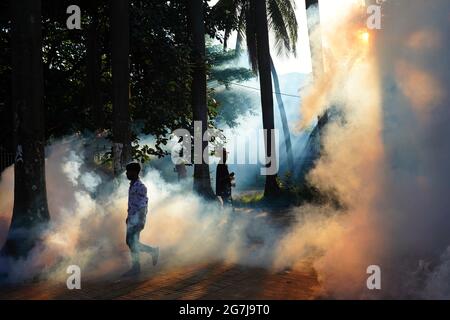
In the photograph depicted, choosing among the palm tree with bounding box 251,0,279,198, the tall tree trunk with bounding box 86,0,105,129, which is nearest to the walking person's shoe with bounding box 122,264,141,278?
the tall tree trunk with bounding box 86,0,105,129

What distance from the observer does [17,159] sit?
7066mm

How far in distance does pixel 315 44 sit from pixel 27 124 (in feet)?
36.4

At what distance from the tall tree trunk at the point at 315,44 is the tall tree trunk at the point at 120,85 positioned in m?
6.55

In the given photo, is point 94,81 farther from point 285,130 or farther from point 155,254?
point 285,130

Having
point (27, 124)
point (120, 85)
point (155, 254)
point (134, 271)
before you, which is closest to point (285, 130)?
point (120, 85)

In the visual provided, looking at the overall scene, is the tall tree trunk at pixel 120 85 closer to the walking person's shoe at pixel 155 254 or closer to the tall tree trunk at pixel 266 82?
the walking person's shoe at pixel 155 254

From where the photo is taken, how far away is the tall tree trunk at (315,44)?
1405cm

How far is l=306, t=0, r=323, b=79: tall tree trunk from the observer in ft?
46.1

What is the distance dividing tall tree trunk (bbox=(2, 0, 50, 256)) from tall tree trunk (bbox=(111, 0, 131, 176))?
2284mm

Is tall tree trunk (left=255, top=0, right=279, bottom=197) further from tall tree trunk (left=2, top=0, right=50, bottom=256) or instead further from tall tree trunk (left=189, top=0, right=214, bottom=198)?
tall tree trunk (left=2, top=0, right=50, bottom=256)

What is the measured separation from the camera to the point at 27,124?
7070mm

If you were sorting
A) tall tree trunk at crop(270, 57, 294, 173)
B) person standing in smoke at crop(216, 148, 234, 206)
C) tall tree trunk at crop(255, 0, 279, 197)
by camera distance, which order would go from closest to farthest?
person standing in smoke at crop(216, 148, 234, 206), tall tree trunk at crop(255, 0, 279, 197), tall tree trunk at crop(270, 57, 294, 173)

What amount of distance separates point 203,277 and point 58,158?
5.80 m
